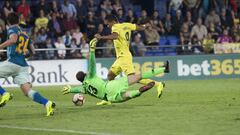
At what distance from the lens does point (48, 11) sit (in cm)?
2941

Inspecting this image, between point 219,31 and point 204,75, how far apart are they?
3.19m

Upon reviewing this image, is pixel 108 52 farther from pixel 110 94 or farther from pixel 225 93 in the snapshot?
pixel 110 94

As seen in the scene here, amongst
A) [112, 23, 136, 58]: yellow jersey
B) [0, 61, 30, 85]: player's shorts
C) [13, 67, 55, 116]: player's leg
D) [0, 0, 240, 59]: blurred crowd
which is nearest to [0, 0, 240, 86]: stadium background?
[0, 0, 240, 59]: blurred crowd

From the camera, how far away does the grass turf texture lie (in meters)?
12.3

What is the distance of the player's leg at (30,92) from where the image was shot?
14.9m

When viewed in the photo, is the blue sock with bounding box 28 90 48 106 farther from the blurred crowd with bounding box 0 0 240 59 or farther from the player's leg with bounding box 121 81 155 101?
the blurred crowd with bounding box 0 0 240 59

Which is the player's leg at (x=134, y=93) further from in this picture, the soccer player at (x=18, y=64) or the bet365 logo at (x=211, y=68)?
the bet365 logo at (x=211, y=68)

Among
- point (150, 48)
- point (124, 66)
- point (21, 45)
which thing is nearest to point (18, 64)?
point (21, 45)

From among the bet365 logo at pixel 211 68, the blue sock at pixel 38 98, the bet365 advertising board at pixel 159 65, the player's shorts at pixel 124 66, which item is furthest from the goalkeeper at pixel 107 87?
the bet365 logo at pixel 211 68

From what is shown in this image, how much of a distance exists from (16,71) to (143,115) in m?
2.84

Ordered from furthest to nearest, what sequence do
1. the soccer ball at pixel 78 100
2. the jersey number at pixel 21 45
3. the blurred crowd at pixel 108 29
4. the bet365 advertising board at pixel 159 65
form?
1. the blurred crowd at pixel 108 29
2. the bet365 advertising board at pixel 159 65
3. the soccer ball at pixel 78 100
4. the jersey number at pixel 21 45

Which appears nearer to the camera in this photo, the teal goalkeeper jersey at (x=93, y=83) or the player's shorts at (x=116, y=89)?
the player's shorts at (x=116, y=89)

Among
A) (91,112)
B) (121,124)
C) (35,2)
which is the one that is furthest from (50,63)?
(121,124)

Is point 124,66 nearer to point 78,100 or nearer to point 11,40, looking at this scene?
point 78,100
